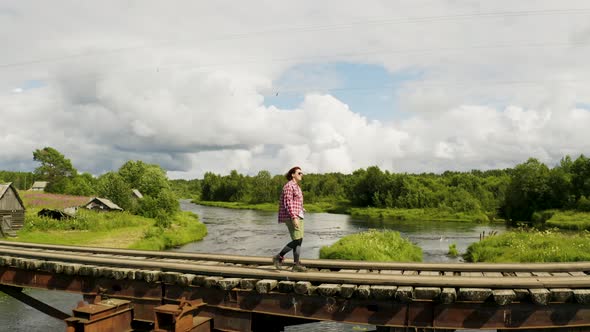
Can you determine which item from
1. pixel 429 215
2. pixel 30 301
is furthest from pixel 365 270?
pixel 429 215

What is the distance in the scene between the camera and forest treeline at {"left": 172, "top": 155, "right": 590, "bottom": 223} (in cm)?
8638

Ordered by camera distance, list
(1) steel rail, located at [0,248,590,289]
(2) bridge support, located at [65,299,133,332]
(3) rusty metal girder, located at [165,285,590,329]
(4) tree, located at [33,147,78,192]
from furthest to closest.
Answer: (4) tree, located at [33,147,78,192] → (2) bridge support, located at [65,299,133,332] → (1) steel rail, located at [0,248,590,289] → (3) rusty metal girder, located at [165,285,590,329]

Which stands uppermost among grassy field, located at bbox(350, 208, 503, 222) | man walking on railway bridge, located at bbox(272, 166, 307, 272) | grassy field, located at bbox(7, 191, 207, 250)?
man walking on railway bridge, located at bbox(272, 166, 307, 272)

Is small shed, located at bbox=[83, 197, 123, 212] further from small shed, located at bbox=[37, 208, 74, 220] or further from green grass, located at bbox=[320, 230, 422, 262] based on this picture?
green grass, located at bbox=[320, 230, 422, 262]

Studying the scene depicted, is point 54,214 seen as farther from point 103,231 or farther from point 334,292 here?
point 334,292

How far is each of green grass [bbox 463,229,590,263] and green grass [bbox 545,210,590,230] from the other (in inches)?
1356

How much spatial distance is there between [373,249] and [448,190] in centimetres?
10142

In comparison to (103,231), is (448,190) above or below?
above

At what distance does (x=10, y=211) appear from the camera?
41.5 m

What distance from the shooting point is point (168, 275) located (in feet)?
30.6

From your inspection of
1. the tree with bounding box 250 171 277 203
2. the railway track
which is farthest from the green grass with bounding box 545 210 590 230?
the tree with bounding box 250 171 277 203

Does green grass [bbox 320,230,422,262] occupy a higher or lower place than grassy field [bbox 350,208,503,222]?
higher

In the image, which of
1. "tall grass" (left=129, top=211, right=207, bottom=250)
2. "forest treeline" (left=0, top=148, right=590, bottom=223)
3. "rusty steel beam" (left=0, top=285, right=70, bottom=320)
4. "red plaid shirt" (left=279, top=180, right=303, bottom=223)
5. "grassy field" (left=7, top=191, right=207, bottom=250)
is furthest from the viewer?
"forest treeline" (left=0, top=148, right=590, bottom=223)

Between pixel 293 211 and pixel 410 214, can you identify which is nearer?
pixel 293 211
